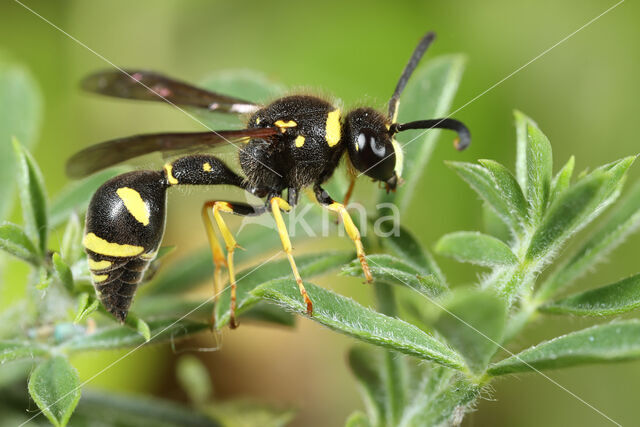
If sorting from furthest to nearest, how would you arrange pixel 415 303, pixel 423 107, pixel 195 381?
1. pixel 195 381
2. pixel 423 107
3. pixel 415 303

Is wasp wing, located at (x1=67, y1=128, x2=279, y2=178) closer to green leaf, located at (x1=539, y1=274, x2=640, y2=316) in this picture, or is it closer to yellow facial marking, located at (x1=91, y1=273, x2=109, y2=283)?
yellow facial marking, located at (x1=91, y1=273, x2=109, y2=283)

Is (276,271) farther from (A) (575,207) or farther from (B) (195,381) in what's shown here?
(A) (575,207)

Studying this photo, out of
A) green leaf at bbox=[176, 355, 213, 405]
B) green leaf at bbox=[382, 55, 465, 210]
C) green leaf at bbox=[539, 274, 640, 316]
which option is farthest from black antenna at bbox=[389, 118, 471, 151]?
green leaf at bbox=[176, 355, 213, 405]

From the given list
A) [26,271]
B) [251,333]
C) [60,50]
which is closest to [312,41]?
[60,50]

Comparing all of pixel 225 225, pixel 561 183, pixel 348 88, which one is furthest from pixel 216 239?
pixel 348 88

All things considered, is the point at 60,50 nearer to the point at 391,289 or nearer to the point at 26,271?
the point at 26,271

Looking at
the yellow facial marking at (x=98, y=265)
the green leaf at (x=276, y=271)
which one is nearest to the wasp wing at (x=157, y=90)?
the green leaf at (x=276, y=271)
